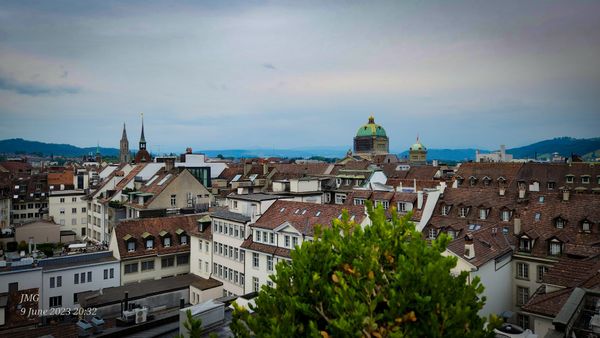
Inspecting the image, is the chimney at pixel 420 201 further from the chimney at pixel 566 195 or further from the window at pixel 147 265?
the window at pixel 147 265

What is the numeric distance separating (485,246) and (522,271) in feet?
17.7

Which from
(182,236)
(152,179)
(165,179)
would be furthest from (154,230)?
(152,179)

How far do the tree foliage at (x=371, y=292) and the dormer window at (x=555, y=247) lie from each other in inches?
1180

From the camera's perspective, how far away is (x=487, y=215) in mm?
47812

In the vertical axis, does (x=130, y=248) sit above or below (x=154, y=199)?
below

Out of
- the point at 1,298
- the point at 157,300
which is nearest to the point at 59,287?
the point at 1,298

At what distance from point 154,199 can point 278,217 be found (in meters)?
23.5

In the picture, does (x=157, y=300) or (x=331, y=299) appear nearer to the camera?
(x=331, y=299)

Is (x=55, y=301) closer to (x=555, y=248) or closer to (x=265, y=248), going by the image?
(x=265, y=248)

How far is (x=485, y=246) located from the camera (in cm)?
3738

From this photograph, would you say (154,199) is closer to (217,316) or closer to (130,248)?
(130,248)

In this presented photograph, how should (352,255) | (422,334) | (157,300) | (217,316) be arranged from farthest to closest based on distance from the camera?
(157,300)
(217,316)
(352,255)
(422,334)

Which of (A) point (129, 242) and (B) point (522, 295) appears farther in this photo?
(A) point (129, 242)

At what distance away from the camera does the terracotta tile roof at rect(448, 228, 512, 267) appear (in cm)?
3481
